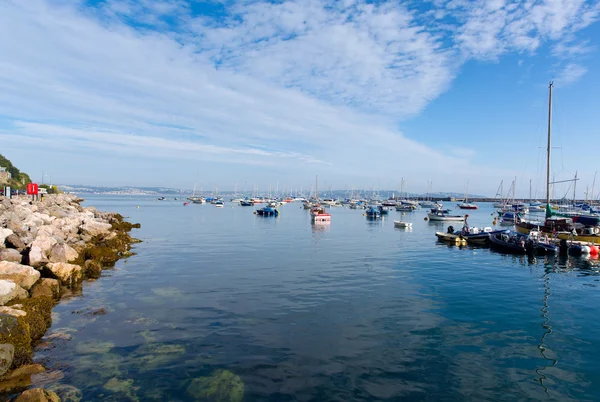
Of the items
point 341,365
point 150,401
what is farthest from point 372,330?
point 150,401

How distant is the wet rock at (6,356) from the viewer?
11.1 m

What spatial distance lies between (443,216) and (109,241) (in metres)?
77.4

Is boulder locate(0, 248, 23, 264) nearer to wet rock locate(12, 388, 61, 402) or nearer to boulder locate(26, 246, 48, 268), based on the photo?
boulder locate(26, 246, 48, 268)

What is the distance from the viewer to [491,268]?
103ft

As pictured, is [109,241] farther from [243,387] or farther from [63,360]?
[243,387]

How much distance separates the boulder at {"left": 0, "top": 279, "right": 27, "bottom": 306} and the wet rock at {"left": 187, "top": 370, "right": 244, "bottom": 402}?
943cm

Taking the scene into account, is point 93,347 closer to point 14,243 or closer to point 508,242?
point 14,243

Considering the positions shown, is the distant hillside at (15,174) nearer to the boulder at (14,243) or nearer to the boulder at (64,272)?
the boulder at (14,243)

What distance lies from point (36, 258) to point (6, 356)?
492 inches

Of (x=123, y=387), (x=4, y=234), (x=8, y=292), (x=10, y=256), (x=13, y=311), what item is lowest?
(x=123, y=387)

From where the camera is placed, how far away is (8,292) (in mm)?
15469

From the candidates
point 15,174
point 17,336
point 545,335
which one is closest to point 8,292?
point 17,336

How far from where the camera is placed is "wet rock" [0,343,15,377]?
11147 mm

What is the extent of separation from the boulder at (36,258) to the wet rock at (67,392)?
44.2ft
